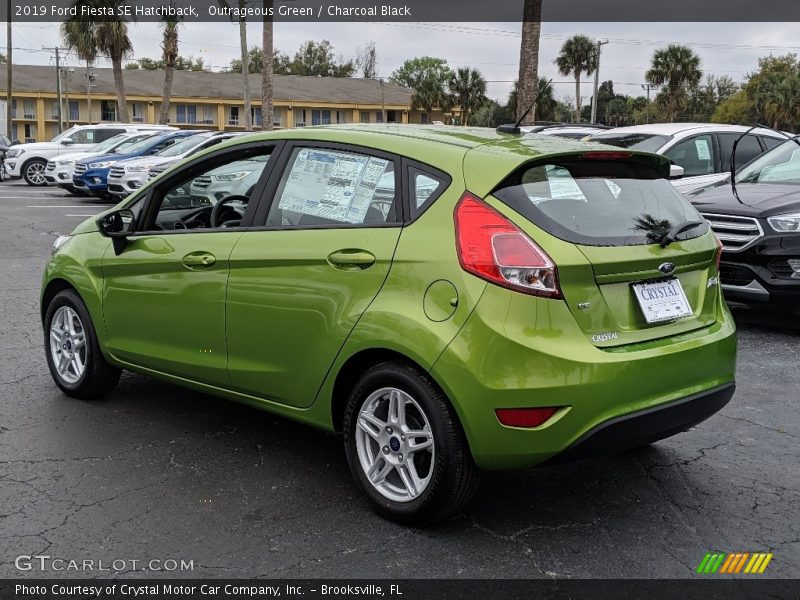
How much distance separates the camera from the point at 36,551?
135 inches

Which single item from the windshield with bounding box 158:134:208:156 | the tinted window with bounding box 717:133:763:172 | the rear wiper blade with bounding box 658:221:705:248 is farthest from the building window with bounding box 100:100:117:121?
the rear wiper blade with bounding box 658:221:705:248

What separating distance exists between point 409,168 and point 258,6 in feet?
94.9

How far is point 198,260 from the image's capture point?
14.5 feet

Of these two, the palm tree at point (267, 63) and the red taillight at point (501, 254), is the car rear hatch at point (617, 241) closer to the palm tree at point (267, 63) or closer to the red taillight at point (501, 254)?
the red taillight at point (501, 254)

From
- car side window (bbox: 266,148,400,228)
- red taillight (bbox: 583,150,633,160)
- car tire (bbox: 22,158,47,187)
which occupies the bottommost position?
car tire (bbox: 22,158,47,187)

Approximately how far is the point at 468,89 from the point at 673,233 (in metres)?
68.4

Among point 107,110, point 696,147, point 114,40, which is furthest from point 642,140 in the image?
point 107,110

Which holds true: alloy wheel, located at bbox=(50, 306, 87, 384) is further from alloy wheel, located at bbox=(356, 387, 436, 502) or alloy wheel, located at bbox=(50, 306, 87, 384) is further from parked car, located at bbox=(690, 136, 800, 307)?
parked car, located at bbox=(690, 136, 800, 307)

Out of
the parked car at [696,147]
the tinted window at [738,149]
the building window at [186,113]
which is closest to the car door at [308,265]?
the parked car at [696,147]

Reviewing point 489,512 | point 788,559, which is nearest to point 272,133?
point 489,512

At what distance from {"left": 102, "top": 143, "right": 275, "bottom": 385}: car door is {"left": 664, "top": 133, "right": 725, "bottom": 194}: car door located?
7.41m

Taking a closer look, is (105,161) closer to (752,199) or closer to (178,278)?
(752,199)

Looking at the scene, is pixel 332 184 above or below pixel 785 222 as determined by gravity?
above

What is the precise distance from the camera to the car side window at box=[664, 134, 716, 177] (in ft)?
36.2
